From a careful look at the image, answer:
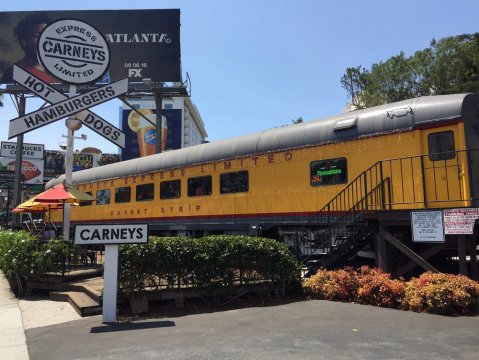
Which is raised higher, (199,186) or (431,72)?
(431,72)

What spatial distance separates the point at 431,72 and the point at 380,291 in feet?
90.3

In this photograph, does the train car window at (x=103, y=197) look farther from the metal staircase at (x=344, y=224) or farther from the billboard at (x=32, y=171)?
the billboard at (x=32, y=171)

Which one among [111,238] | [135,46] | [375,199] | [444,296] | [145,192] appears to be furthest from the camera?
[135,46]

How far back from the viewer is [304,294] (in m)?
9.08

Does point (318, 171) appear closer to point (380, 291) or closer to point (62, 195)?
point (380, 291)

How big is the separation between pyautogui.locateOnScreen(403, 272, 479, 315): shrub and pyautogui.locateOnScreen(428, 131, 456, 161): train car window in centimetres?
263

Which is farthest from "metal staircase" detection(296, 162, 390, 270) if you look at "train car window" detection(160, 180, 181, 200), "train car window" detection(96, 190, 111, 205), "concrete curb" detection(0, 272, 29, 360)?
"train car window" detection(96, 190, 111, 205)

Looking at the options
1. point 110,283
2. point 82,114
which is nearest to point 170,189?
point 82,114

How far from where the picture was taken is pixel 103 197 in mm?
19828

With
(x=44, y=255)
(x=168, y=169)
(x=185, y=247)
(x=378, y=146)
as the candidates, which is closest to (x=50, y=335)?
(x=185, y=247)

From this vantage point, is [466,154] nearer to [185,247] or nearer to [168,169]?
[185,247]

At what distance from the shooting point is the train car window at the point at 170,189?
15516 mm

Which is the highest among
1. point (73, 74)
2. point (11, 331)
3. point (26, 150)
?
point (26, 150)

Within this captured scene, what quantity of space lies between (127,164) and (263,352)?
46.5 ft
